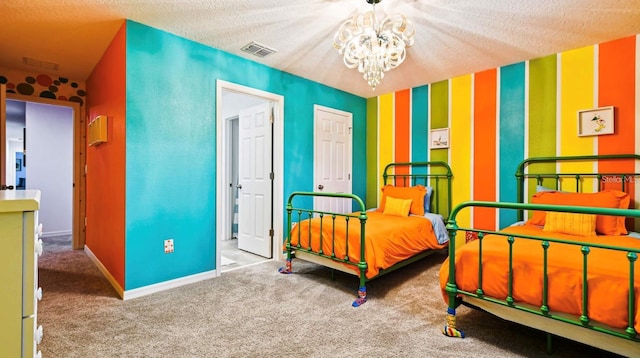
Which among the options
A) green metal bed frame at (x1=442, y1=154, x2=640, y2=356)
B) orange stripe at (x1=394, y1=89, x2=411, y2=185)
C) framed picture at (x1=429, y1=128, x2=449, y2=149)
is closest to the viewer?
green metal bed frame at (x1=442, y1=154, x2=640, y2=356)

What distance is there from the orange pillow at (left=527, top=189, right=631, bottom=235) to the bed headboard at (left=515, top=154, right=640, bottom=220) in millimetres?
163

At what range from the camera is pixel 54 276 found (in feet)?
10.0

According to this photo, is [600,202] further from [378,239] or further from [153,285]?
[153,285]

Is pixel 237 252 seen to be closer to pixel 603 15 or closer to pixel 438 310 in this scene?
pixel 438 310

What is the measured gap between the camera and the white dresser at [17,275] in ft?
2.77

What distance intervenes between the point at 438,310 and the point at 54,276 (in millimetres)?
3686

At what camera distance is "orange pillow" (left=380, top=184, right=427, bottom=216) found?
146 inches

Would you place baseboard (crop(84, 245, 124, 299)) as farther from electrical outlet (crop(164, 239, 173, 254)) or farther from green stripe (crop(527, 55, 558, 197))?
green stripe (crop(527, 55, 558, 197))

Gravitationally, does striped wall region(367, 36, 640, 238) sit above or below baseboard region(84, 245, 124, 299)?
Answer: above

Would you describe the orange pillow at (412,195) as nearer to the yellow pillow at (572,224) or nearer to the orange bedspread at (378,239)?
the orange bedspread at (378,239)

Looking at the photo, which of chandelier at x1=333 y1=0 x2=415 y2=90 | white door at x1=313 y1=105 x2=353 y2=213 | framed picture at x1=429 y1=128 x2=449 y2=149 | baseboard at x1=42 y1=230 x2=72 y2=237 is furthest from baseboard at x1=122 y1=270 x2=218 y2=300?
baseboard at x1=42 y1=230 x2=72 y2=237

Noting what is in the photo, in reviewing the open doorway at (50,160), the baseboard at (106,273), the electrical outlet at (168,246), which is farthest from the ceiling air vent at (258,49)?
the open doorway at (50,160)

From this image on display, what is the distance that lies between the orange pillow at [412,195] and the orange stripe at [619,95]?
171cm

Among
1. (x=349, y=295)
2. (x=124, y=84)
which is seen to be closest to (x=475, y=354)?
(x=349, y=295)
